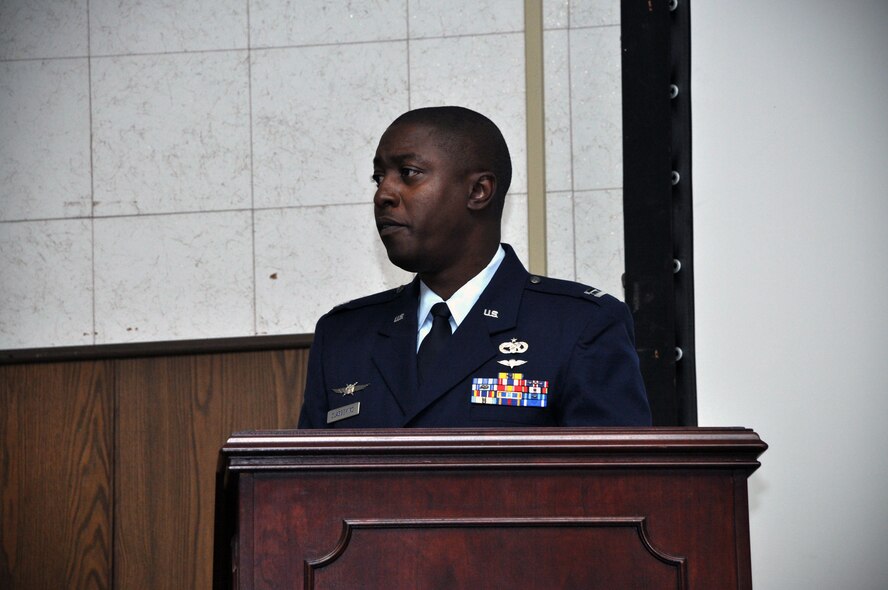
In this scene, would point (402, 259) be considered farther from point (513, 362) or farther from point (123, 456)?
point (123, 456)

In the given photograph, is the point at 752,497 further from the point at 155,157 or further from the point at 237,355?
the point at 155,157

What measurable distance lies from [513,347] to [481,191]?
37 cm

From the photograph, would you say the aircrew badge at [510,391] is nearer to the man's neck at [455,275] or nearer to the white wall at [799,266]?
the man's neck at [455,275]

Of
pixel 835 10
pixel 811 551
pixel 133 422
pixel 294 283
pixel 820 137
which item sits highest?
pixel 835 10

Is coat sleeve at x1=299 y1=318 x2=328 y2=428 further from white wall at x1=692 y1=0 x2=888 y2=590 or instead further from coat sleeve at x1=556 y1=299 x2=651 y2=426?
white wall at x1=692 y1=0 x2=888 y2=590

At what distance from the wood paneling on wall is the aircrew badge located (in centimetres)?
172

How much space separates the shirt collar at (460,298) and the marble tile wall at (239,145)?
1338mm

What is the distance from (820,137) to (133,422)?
2206 mm

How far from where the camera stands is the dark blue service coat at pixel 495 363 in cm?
236

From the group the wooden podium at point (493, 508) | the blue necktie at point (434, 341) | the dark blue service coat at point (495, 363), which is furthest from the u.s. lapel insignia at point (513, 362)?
the wooden podium at point (493, 508)

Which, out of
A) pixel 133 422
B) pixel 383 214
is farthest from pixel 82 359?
pixel 383 214

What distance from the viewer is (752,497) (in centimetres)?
356

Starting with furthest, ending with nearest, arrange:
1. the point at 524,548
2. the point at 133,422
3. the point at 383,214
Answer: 1. the point at 133,422
2. the point at 383,214
3. the point at 524,548

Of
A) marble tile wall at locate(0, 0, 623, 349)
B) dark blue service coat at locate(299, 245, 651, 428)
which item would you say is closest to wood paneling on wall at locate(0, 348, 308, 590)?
marble tile wall at locate(0, 0, 623, 349)
